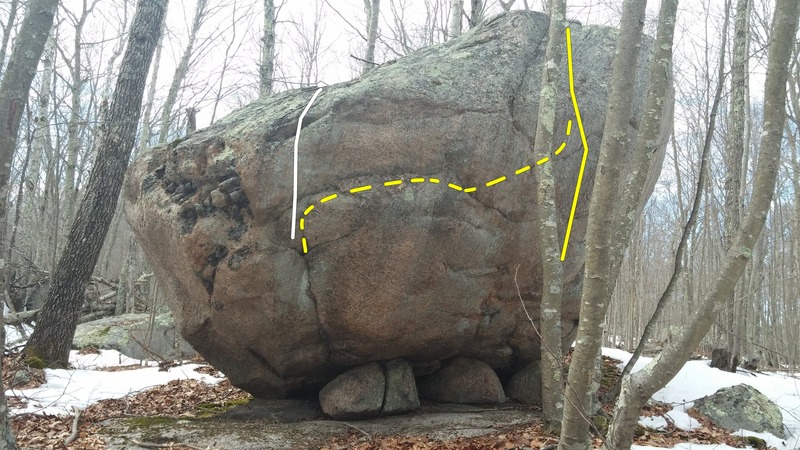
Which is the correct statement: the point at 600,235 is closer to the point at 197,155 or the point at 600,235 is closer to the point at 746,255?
the point at 746,255

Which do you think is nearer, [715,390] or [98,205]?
[715,390]

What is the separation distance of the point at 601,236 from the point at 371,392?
12.5 ft

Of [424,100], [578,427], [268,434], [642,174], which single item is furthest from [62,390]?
[642,174]

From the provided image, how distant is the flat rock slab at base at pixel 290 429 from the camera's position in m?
5.30

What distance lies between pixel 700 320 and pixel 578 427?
109 centimetres

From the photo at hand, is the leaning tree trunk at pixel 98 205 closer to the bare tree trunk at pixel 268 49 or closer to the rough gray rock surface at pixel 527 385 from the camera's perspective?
the bare tree trunk at pixel 268 49

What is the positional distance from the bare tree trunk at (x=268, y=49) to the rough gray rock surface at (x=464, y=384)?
7073 mm

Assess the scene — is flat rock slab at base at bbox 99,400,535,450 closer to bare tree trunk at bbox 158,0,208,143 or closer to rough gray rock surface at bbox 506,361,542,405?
rough gray rock surface at bbox 506,361,542,405

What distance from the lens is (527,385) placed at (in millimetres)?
7090

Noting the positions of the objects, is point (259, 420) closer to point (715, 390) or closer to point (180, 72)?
point (715, 390)

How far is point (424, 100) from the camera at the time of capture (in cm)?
572

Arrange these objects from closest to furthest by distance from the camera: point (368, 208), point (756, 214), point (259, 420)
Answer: point (756, 214)
point (368, 208)
point (259, 420)

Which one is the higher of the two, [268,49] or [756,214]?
[268,49]

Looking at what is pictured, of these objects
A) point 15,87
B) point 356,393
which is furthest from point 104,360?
point 15,87
